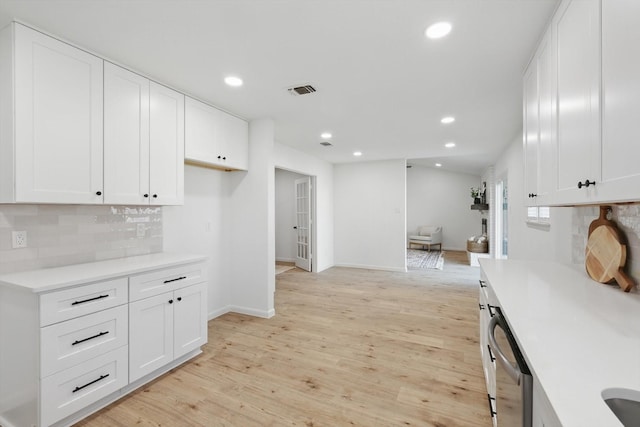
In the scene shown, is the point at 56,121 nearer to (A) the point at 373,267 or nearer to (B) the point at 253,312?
(B) the point at 253,312

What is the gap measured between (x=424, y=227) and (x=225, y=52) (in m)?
8.91

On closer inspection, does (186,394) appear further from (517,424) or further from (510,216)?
(510,216)

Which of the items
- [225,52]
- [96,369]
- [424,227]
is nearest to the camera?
[96,369]

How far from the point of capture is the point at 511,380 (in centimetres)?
100

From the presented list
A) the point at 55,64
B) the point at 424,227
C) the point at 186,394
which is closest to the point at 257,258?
the point at 186,394

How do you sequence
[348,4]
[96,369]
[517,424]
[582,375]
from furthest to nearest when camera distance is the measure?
[96,369] → [348,4] → [517,424] → [582,375]

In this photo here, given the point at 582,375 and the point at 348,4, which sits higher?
the point at 348,4

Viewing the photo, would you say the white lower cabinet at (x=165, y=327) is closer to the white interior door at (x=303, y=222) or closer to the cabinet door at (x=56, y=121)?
the cabinet door at (x=56, y=121)

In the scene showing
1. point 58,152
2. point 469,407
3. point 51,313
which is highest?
point 58,152

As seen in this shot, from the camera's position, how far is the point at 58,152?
1.91 meters

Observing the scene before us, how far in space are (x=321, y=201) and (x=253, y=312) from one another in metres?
3.23

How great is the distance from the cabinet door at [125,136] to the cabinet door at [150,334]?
837 mm

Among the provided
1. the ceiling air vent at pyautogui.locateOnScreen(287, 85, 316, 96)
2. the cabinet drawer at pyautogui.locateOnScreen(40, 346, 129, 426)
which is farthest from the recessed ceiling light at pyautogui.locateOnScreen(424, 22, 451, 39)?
the cabinet drawer at pyautogui.locateOnScreen(40, 346, 129, 426)

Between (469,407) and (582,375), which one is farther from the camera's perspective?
(469,407)
